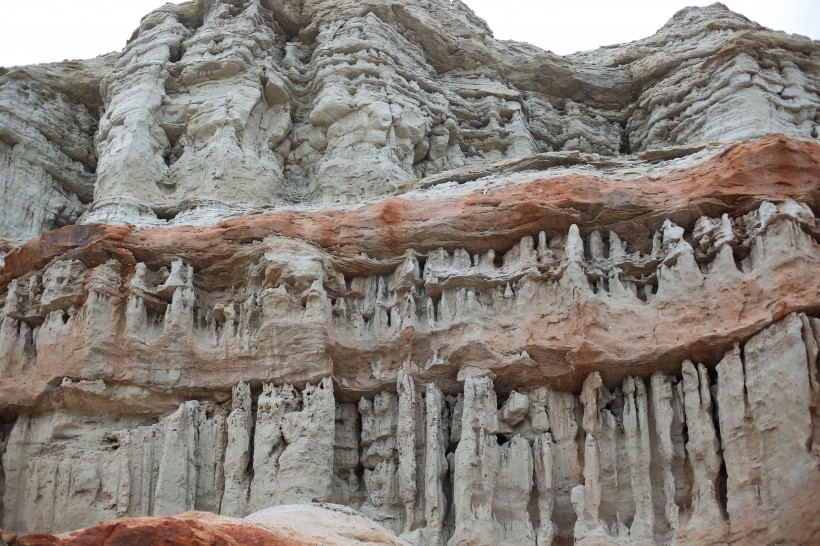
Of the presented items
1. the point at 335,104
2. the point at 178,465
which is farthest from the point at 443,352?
the point at 335,104

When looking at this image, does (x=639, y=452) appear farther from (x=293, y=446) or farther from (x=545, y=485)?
(x=293, y=446)

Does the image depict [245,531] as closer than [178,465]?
Yes

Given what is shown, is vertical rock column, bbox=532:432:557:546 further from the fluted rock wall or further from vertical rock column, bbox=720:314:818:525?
vertical rock column, bbox=720:314:818:525

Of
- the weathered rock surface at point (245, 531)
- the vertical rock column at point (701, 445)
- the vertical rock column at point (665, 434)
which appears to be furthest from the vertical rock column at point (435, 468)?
the vertical rock column at point (701, 445)

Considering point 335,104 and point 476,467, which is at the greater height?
point 335,104

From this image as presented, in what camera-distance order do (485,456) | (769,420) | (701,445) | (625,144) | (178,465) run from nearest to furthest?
(769,420) → (701,445) → (485,456) → (178,465) → (625,144)

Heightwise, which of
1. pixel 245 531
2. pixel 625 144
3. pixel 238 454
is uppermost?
pixel 625 144

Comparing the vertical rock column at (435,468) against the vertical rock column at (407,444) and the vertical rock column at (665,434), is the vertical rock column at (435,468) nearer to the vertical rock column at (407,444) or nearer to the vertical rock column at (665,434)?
the vertical rock column at (407,444)

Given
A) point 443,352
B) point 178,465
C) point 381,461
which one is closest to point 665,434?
point 443,352

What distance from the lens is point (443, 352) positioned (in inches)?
664

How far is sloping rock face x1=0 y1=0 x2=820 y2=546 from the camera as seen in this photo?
1521 cm

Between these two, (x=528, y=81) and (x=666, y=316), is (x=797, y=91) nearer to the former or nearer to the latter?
(x=528, y=81)

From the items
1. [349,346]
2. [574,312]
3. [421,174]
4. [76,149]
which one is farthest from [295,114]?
[574,312]

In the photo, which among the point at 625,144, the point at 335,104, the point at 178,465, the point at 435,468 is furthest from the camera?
the point at 625,144
